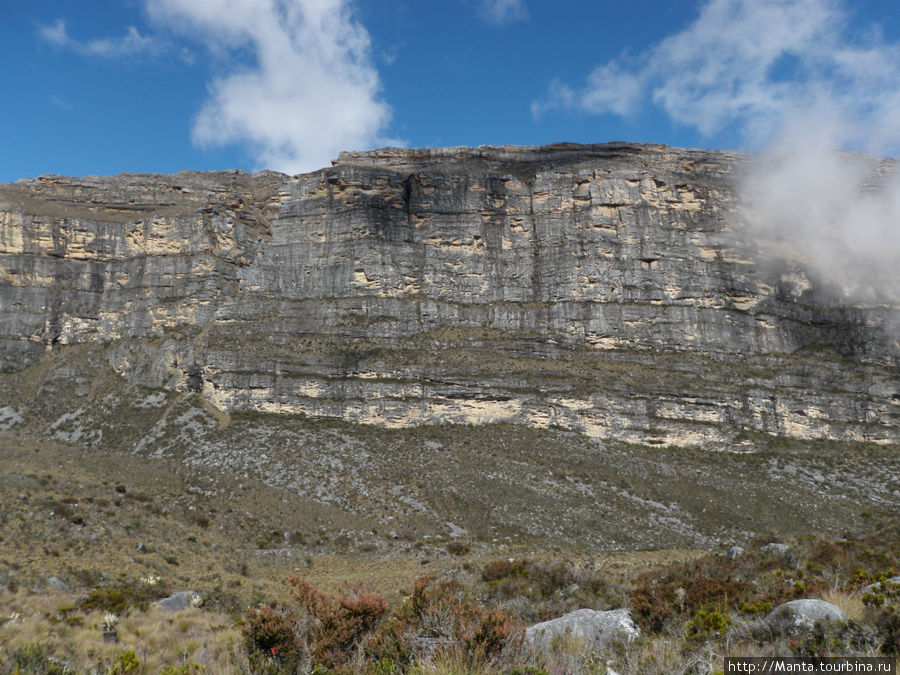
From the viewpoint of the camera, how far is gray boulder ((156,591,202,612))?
12703 millimetres

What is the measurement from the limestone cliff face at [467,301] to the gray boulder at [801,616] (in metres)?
36.2

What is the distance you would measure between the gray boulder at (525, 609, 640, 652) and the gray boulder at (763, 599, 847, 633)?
86.3 inches

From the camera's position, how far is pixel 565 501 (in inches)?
1323

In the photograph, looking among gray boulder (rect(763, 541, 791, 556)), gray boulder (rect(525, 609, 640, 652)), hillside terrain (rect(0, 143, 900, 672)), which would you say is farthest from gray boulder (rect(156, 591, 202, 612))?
gray boulder (rect(763, 541, 791, 556))

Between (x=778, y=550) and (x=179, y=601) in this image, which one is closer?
(x=179, y=601)

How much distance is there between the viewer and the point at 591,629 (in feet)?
29.5

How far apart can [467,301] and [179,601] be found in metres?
43.4

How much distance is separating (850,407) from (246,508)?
168 feet

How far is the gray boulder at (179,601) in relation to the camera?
1270 cm

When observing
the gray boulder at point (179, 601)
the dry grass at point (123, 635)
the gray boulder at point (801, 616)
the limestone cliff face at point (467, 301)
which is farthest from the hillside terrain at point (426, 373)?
the gray boulder at point (801, 616)

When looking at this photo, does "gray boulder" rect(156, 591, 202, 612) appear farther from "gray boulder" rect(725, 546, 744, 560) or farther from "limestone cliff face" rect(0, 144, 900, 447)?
"limestone cliff face" rect(0, 144, 900, 447)

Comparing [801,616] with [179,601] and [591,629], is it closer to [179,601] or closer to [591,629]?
[591,629]

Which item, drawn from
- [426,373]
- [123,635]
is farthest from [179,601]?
[426,373]

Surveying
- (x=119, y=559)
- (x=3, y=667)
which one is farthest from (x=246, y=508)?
(x=3, y=667)
